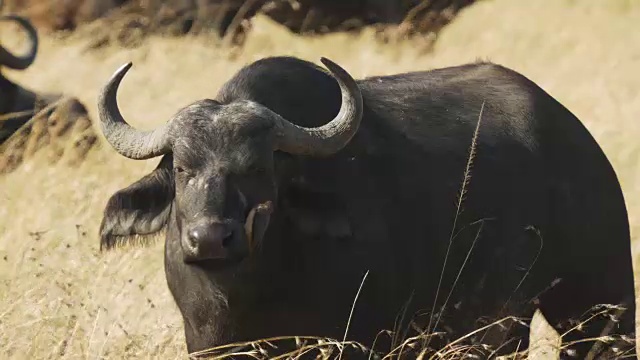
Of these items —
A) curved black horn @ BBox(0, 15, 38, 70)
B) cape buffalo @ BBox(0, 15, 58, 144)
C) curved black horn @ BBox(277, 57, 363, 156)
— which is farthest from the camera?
curved black horn @ BBox(0, 15, 38, 70)

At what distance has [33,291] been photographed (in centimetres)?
738

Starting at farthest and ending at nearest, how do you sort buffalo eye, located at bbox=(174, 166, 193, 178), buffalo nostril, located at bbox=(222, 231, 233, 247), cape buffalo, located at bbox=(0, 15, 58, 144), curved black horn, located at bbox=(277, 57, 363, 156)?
cape buffalo, located at bbox=(0, 15, 58, 144) → curved black horn, located at bbox=(277, 57, 363, 156) → buffalo eye, located at bbox=(174, 166, 193, 178) → buffalo nostril, located at bbox=(222, 231, 233, 247)

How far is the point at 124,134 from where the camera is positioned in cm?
598

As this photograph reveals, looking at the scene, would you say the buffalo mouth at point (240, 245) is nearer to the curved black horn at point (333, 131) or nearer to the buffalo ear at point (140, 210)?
the curved black horn at point (333, 131)

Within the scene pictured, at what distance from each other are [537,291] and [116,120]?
239 centimetres

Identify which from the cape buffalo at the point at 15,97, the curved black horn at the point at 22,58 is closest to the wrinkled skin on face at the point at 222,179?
the cape buffalo at the point at 15,97

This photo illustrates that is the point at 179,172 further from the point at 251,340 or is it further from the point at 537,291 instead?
the point at 537,291

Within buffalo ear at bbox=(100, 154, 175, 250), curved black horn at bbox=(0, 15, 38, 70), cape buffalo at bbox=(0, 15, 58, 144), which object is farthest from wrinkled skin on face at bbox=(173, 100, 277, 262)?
curved black horn at bbox=(0, 15, 38, 70)

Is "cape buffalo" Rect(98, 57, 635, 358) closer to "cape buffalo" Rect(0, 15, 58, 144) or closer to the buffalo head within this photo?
the buffalo head

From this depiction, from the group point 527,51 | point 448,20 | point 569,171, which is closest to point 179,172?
point 569,171

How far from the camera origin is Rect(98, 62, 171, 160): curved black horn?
575 cm

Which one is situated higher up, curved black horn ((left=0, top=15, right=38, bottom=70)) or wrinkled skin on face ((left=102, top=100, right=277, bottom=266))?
curved black horn ((left=0, top=15, right=38, bottom=70))

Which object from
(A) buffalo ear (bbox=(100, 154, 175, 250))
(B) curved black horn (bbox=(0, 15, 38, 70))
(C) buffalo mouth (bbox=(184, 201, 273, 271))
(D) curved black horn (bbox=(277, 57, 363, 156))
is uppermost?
(B) curved black horn (bbox=(0, 15, 38, 70))

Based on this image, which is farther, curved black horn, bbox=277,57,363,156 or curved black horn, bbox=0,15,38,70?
curved black horn, bbox=0,15,38,70
